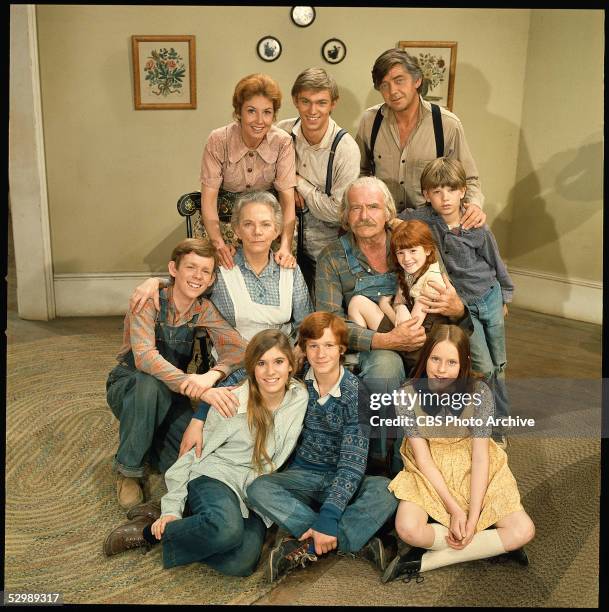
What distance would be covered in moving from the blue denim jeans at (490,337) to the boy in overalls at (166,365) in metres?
0.82

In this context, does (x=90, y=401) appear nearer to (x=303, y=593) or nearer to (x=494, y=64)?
(x=303, y=593)

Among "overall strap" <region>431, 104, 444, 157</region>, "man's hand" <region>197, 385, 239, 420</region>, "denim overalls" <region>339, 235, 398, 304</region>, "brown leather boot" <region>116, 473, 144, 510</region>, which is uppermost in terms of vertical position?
"overall strap" <region>431, 104, 444, 157</region>

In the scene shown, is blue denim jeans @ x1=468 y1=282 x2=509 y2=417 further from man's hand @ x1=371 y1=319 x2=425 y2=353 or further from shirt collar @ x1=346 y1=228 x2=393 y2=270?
shirt collar @ x1=346 y1=228 x2=393 y2=270

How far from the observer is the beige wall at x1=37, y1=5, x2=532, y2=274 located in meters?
3.94

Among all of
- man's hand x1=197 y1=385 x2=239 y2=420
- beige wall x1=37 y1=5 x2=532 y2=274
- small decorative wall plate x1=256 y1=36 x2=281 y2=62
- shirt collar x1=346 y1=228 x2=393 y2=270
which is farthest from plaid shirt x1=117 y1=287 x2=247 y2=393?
small decorative wall plate x1=256 y1=36 x2=281 y2=62

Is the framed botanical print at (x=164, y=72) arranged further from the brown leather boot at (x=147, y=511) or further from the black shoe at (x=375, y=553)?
the black shoe at (x=375, y=553)

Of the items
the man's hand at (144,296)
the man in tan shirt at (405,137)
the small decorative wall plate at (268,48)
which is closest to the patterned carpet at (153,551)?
the man's hand at (144,296)

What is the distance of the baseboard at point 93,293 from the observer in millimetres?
4254

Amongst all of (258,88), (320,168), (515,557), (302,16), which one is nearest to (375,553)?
(515,557)

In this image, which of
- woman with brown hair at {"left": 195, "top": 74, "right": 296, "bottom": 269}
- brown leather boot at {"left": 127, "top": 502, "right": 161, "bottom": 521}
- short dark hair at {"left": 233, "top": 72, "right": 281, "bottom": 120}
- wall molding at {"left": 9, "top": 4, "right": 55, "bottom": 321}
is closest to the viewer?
brown leather boot at {"left": 127, "top": 502, "right": 161, "bottom": 521}

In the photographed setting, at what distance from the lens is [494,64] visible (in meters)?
4.14

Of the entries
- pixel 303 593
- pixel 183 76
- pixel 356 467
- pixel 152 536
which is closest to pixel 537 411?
Result: pixel 356 467

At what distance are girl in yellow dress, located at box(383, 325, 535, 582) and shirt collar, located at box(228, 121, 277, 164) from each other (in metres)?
1.01

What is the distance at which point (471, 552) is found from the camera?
1982 mm
